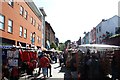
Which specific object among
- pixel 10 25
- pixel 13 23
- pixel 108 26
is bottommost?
pixel 10 25

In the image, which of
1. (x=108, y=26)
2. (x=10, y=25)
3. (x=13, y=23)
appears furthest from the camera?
(x=108, y=26)

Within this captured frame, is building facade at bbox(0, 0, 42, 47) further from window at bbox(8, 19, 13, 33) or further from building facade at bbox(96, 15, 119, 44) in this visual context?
building facade at bbox(96, 15, 119, 44)

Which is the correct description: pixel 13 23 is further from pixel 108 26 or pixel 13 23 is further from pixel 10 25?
pixel 108 26

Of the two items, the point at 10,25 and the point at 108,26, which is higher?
the point at 108,26

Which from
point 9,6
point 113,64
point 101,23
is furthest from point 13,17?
point 101,23

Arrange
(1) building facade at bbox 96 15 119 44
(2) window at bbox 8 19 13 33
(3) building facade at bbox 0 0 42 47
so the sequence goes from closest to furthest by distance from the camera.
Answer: (3) building facade at bbox 0 0 42 47 < (2) window at bbox 8 19 13 33 < (1) building facade at bbox 96 15 119 44

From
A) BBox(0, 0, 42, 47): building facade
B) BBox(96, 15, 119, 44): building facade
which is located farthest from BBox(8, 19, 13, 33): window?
BBox(96, 15, 119, 44): building facade

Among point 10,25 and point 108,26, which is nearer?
point 10,25

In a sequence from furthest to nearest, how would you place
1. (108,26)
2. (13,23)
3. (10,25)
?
(108,26)
(13,23)
(10,25)

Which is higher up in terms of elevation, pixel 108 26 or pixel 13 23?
pixel 108 26

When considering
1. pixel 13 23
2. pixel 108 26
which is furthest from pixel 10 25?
pixel 108 26

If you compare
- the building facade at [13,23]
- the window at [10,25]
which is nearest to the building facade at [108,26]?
the building facade at [13,23]

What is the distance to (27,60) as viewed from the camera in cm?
1631

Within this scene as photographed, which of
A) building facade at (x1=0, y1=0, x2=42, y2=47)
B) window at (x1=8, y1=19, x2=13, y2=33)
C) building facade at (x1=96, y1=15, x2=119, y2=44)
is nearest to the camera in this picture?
building facade at (x1=0, y1=0, x2=42, y2=47)
